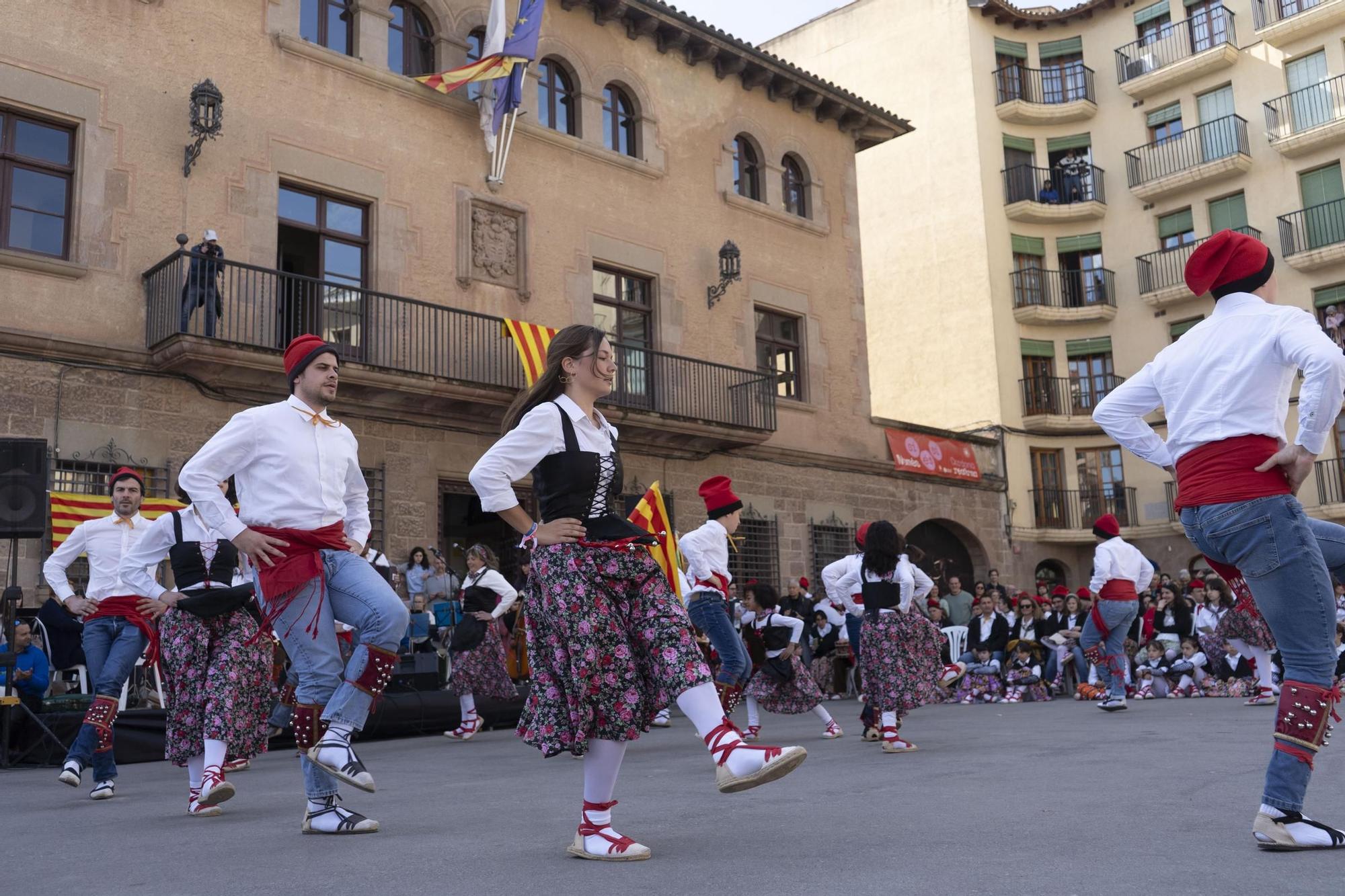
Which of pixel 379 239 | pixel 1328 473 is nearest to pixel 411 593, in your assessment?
pixel 379 239

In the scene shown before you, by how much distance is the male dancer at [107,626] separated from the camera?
727 centimetres

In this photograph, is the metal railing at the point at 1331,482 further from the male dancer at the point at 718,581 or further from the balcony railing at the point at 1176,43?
the male dancer at the point at 718,581

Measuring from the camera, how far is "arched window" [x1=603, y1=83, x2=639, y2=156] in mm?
21641

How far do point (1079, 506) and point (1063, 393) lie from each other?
3018 millimetres

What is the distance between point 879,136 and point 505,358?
39.8 feet

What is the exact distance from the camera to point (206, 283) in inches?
597

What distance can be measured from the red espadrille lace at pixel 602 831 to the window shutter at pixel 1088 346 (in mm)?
Answer: 30390

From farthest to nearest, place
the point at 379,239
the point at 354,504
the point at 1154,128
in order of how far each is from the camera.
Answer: the point at 1154,128 → the point at 379,239 → the point at 354,504

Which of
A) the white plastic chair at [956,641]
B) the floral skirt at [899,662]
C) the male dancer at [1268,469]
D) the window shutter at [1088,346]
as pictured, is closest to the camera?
the male dancer at [1268,469]

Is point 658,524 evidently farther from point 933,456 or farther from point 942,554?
point 942,554

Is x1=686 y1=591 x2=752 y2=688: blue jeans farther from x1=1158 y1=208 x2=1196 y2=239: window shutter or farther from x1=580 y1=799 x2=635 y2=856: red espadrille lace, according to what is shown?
x1=1158 y1=208 x2=1196 y2=239: window shutter

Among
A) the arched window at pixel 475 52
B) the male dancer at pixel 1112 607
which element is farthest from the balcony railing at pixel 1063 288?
the male dancer at pixel 1112 607

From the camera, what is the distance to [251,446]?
5.20m

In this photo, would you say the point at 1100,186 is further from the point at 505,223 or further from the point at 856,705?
the point at 856,705
